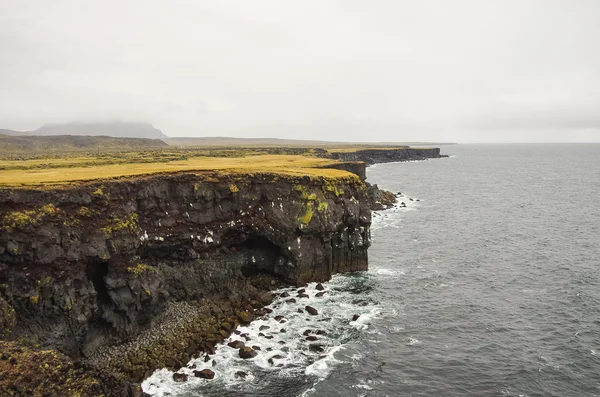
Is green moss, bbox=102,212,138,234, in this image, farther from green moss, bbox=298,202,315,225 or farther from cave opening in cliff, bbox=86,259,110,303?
green moss, bbox=298,202,315,225

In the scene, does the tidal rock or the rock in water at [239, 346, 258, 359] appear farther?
the rock in water at [239, 346, 258, 359]

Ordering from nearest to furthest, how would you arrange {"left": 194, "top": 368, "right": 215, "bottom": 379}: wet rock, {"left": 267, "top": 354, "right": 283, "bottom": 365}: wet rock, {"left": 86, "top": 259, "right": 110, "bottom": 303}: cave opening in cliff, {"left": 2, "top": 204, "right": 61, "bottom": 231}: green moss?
{"left": 194, "top": 368, "right": 215, "bottom": 379}: wet rock → {"left": 2, "top": 204, "right": 61, "bottom": 231}: green moss → {"left": 267, "top": 354, "right": 283, "bottom": 365}: wet rock → {"left": 86, "top": 259, "right": 110, "bottom": 303}: cave opening in cliff

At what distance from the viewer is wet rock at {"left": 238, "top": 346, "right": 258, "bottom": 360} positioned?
3525cm

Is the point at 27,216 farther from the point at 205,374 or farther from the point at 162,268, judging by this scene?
the point at 205,374

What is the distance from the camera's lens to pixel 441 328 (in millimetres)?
40062

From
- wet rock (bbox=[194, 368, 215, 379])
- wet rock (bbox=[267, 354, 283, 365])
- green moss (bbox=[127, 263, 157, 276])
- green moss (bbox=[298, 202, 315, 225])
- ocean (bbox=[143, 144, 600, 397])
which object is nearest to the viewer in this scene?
ocean (bbox=[143, 144, 600, 397])

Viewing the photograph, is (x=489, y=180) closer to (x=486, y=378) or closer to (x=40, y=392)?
(x=486, y=378)

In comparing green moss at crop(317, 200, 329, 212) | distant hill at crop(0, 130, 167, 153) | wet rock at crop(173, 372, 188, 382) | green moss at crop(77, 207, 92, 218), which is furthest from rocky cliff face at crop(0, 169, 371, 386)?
distant hill at crop(0, 130, 167, 153)

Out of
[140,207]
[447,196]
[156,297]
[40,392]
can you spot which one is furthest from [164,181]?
[447,196]

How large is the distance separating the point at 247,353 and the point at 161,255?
15.0 meters

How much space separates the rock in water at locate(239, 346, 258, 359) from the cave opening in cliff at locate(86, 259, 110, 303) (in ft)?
41.8

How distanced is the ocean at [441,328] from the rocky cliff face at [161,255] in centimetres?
371

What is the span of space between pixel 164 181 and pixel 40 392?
2359 cm

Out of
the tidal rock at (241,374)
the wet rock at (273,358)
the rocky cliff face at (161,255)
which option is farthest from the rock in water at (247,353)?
the rocky cliff face at (161,255)
